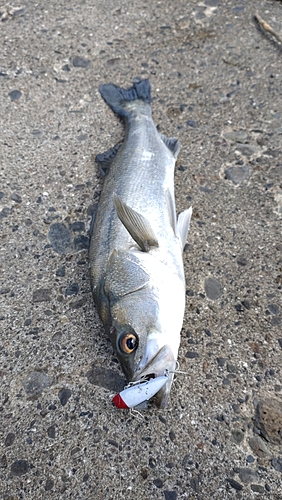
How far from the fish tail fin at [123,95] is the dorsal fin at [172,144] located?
48 cm

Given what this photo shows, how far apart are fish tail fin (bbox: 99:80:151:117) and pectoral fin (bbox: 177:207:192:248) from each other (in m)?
1.35

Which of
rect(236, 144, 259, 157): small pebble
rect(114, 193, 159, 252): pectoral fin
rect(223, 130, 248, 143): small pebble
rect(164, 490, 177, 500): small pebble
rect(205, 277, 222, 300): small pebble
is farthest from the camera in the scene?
rect(223, 130, 248, 143): small pebble

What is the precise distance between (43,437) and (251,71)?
4.08 meters

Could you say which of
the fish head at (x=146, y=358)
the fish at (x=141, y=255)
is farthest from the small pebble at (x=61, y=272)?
the fish head at (x=146, y=358)

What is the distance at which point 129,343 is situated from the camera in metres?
2.66

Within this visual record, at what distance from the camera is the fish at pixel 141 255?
266 centimetres

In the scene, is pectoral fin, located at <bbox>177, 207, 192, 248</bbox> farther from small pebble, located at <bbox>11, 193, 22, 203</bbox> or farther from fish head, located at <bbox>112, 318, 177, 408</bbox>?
small pebble, located at <bbox>11, 193, 22, 203</bbox>

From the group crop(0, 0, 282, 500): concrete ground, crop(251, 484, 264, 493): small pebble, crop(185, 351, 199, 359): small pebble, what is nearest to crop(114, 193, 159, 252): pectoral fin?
crop(0, 0, 282, 500): concrete ground

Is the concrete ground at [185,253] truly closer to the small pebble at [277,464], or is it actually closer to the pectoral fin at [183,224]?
the small pebble at [277,464]

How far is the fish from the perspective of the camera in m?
2.66

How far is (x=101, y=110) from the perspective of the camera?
4605mm

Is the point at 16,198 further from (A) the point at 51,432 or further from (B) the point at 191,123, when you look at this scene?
(A) the point at 51,432

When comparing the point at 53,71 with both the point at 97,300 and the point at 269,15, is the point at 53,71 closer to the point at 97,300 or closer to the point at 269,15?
the point at 269,15

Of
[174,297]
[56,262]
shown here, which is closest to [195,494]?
[174,297]
